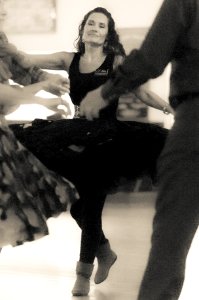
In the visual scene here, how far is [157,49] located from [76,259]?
109 cm

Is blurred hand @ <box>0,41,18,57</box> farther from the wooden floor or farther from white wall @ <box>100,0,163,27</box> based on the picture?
the wooden floor

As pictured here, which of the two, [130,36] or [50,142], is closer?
[50,142]

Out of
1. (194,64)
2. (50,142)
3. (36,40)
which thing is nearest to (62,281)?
(50,142)

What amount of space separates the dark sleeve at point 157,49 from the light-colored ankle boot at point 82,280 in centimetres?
74

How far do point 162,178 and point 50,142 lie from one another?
1.96 feet

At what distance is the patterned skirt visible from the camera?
1.09 meters

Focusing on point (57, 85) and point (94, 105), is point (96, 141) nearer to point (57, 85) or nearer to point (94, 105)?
point (57, 85)

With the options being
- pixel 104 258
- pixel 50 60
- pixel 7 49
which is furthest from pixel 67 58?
pixel 104 258

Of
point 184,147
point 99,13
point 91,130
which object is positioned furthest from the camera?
point 99,13

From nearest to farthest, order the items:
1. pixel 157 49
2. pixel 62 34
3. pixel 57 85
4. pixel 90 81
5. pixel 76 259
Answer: pixel 157 49 < pixel 57 85 < pixel 90 81 < pixel 62 34 < pixel 76 259

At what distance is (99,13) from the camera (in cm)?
164

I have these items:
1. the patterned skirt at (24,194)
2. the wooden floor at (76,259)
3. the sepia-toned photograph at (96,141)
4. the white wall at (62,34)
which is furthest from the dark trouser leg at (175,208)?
the white wall at (62,34)

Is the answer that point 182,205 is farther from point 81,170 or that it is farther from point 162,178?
point 81,170

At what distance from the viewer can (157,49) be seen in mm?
898
